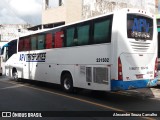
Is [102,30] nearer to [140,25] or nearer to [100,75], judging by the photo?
[140,25]

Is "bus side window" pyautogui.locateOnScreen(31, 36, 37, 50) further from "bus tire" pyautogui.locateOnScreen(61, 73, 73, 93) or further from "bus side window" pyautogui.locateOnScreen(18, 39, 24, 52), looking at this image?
"bus tire" pyautogui.locateOnScreen(61, 73, 73, 93)

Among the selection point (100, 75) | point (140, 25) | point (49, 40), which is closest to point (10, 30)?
point (49, 40)

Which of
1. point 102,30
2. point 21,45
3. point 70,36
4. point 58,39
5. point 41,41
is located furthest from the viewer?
point 21,45

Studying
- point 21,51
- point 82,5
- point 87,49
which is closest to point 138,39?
point 87,49

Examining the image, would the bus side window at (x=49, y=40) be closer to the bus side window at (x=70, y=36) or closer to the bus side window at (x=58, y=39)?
the bus side window at (x=58, y=39)

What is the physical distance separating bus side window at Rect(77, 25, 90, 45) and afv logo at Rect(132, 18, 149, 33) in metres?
2.12

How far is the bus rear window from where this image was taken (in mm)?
10969

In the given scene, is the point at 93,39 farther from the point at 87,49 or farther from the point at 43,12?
the point at 43,12

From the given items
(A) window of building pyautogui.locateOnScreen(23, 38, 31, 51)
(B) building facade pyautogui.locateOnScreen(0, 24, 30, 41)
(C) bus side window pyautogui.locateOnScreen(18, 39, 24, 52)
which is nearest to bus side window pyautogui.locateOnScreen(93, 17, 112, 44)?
(A) window of building pyautogui.locateOnScreen(23, 38, 31, 51)

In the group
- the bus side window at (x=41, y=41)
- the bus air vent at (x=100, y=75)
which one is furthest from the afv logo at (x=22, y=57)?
the bus air vent at (x=100, y=75)

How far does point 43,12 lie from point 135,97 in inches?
1200

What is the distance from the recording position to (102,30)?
37.4 feet

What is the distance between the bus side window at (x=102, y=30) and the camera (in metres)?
11.0

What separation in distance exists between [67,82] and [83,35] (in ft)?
8.74
